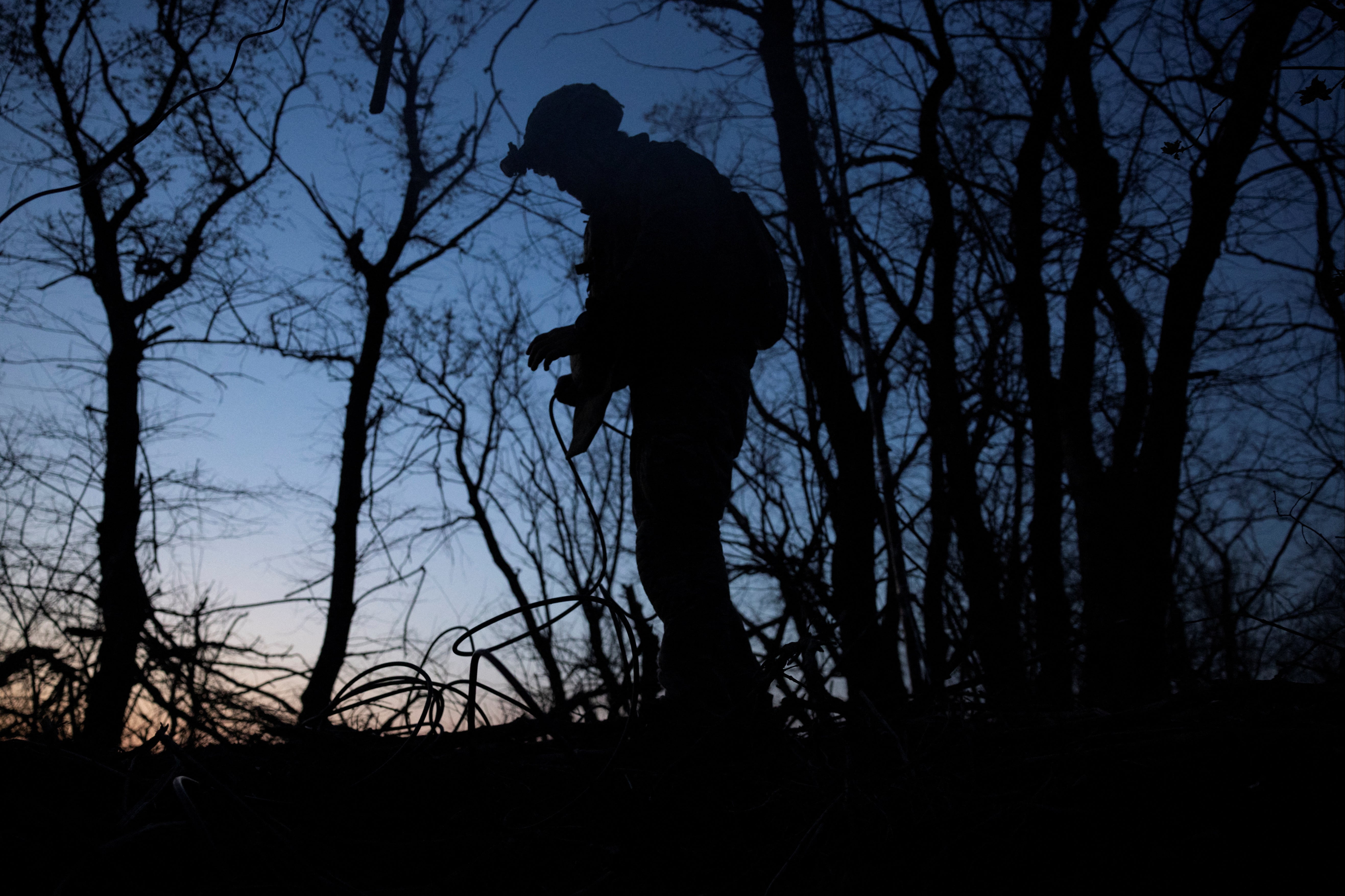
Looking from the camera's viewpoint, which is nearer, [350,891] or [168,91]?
[350,891]

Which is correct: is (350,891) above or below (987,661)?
below

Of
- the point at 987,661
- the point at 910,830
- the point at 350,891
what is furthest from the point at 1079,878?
the point at 987,661

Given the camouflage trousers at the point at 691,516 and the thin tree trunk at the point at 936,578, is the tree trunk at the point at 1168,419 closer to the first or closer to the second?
the thin tree trunk at the point at 936,578

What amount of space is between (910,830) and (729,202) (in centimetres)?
220

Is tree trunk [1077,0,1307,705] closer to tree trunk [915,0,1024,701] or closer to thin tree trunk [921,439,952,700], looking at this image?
tree trunk [915,0,1024,701]

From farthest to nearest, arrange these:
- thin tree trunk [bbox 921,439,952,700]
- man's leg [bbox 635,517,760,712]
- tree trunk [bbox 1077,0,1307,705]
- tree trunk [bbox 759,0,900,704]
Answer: thin tree trunk [bbox 921,439,952,700] → tree trunk [bbox 759,0,900,704] → tree trunk [bbox 1077,0,1307,705] → man's leg [bbox 635,517,760,712]

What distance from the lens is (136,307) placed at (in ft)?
35.6

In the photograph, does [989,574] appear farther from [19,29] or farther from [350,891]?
[19,29]

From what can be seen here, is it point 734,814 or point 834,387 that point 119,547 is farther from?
point 734,814

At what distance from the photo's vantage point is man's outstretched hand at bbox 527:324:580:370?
2789 millimetres

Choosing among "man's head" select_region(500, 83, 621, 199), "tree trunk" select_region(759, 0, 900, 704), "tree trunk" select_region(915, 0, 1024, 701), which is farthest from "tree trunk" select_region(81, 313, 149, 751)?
"tree trunk" select_region(915, 0, 1024, 701)

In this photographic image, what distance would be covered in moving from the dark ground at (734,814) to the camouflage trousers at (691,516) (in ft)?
1.04

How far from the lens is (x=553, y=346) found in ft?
9.28

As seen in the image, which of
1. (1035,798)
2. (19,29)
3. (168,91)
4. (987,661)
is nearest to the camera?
(1035,798)
